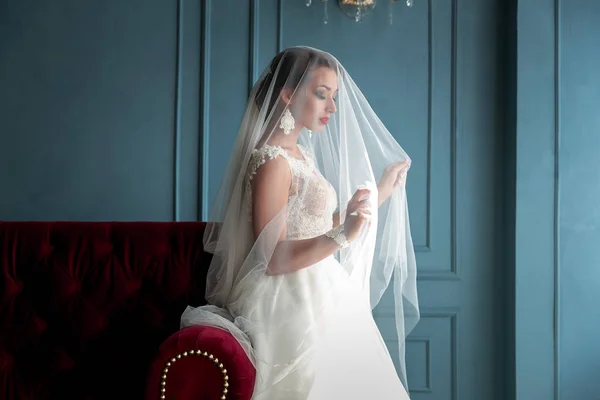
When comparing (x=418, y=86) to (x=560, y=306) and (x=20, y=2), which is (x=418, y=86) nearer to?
(x=560, y=306)

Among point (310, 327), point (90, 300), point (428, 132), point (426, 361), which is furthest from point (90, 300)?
point (428, 132)

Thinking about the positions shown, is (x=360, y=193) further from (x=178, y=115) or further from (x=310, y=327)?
(x=178, y=115)

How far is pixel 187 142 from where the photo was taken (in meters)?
2.95

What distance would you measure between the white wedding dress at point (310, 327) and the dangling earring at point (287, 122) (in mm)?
85

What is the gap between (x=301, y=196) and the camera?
2.07m

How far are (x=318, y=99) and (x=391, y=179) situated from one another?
40 centimetres

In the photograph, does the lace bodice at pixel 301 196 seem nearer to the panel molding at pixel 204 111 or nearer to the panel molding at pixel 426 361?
the panel molding at pixel 204 111

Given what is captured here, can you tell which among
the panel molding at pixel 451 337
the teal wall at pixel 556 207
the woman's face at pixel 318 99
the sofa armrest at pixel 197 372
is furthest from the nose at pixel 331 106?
the panel molding at pixel 451 337

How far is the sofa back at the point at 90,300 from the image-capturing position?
7.27 ft

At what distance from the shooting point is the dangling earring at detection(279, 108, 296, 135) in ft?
6.84

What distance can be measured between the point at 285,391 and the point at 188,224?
0.87m

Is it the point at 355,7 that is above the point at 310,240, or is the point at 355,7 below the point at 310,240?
above

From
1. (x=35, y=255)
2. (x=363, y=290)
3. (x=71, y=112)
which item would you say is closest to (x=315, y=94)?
(x=363, y=290)

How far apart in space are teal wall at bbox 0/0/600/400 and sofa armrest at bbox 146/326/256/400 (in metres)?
1.33
